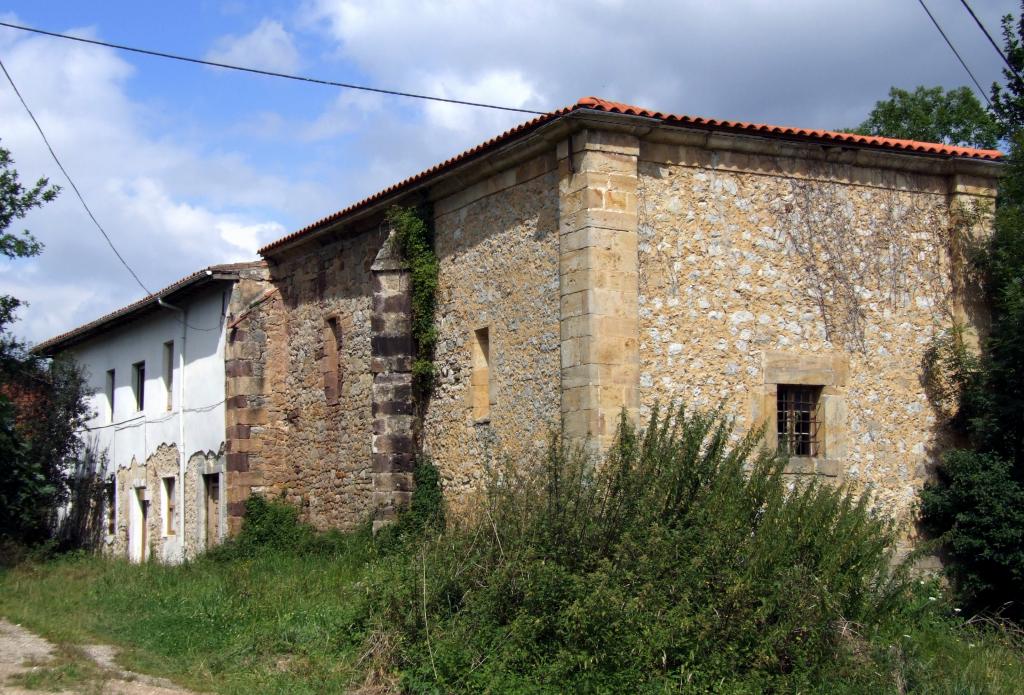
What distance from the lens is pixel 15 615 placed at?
12.9 meters

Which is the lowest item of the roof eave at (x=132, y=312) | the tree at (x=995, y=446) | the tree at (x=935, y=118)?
the tree at (x=995, y=446)

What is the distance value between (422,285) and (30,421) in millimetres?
12313

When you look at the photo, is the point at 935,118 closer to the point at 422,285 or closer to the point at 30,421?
the point at 422,285

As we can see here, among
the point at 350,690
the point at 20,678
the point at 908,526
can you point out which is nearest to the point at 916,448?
the point at 908,526

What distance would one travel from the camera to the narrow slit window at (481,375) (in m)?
13.8

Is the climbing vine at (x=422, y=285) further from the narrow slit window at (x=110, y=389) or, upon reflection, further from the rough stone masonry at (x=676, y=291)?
the narrow slit window at (x=110, y=389)

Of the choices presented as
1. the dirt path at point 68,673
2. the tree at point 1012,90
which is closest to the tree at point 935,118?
the tree at point 1012,90

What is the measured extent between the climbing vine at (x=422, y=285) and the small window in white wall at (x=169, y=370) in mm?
8501

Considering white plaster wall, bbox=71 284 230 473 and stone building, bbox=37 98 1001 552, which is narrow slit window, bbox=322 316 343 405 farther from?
stone building, bbox=37 98 1001 552

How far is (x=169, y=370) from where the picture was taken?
866 inches

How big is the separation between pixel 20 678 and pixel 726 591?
19.5 ft

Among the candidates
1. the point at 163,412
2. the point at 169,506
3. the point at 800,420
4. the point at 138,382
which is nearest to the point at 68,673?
the point at 800,420

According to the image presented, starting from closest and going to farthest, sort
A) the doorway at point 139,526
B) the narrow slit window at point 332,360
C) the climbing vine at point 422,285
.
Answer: the climbing vine at point 422,285, the narrow slit window at point 332,360, the doorway at point 139,526

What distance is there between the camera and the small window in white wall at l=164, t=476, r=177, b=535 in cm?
2130
